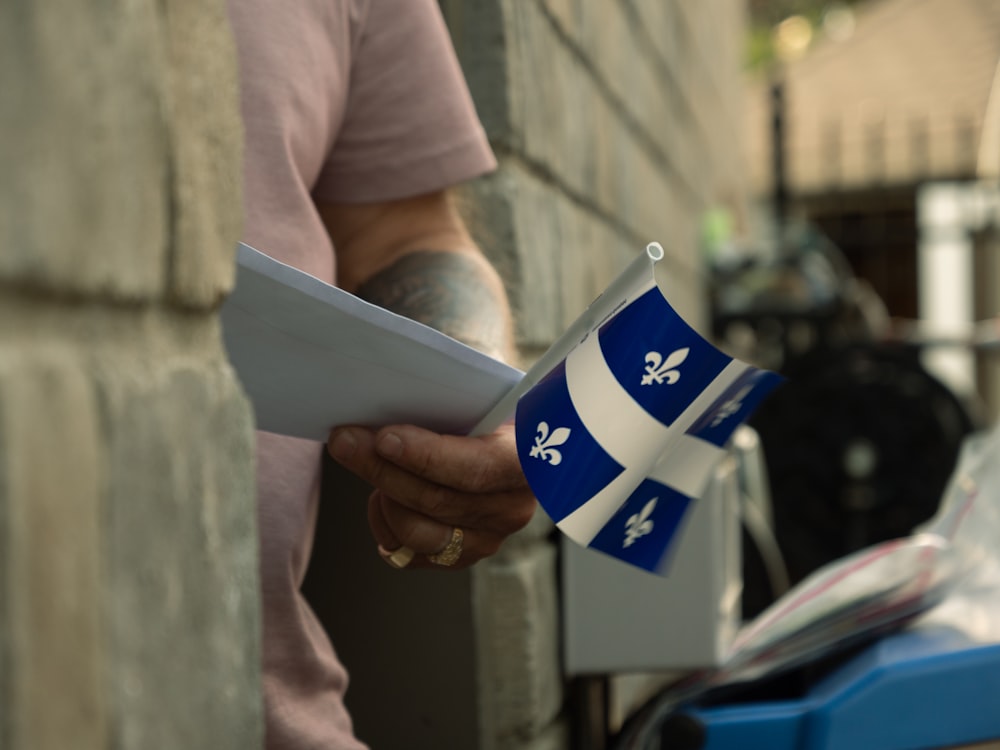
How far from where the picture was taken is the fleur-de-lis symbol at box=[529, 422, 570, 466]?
0.86m

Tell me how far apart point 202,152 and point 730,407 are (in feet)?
1.73

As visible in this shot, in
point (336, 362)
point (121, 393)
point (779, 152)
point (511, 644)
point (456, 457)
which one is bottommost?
point (779, 152)

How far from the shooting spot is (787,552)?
3.71m

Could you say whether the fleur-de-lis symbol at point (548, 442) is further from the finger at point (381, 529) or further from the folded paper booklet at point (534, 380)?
the finger at point (381, 529)

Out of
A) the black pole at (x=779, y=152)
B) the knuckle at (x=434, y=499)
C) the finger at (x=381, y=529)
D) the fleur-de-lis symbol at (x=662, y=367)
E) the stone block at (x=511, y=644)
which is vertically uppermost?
the fleur-de-lis symbol at (x=662, y=367)

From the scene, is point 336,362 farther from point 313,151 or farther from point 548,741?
point 548,741

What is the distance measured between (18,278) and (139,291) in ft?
0.33

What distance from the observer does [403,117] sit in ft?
4.26

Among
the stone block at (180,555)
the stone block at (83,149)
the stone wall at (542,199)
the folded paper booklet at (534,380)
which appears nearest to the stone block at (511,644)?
the stone wall at (542,199)

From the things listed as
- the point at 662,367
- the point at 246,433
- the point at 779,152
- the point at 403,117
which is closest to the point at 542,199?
the point at 403,117

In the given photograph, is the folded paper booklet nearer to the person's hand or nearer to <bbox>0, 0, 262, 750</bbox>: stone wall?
the person's hand

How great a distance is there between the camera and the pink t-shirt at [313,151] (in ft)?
3.61

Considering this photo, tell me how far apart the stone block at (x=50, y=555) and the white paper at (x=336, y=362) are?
265 mm

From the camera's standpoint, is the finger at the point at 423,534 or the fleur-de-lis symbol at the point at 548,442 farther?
the finger at the point at 423,534
